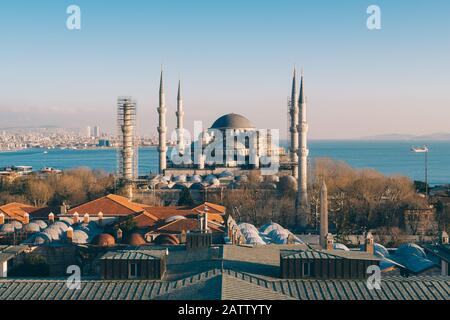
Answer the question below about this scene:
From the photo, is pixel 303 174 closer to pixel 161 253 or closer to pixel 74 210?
pixel 74 210

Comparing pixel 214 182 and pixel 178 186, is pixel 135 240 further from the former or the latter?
pixel 214 182

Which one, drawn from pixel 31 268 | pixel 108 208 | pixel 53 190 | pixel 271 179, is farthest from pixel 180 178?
pixel 31 268

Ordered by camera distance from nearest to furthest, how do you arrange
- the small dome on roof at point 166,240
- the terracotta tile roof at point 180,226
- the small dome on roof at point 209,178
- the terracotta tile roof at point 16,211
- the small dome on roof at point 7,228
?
1. the small dome on roof at point 166,240
2. the terracotta tile roof at point 180,226
3. the small dome on roof at point 7,228
4. the terracotta tile roof at point 16,211
5. the small dome on roof at point 209,178

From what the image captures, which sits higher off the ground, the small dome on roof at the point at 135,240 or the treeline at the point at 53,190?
the treeline at the point at 53,190

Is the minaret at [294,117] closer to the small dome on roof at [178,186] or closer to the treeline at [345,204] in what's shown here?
the treeline at [345,204]

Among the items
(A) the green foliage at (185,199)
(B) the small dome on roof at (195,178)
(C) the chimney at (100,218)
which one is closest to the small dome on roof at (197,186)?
(B) the small dome on roof at (195,178)

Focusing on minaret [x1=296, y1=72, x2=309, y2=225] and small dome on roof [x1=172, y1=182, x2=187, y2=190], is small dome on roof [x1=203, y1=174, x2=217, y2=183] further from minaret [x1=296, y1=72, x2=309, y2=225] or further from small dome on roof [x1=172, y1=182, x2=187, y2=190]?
minaret [x1=296, y1=72, x2=309, y2=225]
